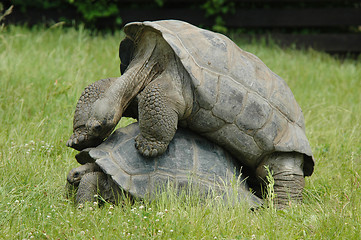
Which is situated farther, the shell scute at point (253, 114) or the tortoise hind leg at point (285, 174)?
the tortoise hind leg at point (285, 174)

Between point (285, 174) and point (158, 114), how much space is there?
1266 millimetres

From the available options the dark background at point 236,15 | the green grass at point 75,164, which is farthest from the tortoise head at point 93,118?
the dark background at point 236,15

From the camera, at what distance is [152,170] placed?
3613 millimetres

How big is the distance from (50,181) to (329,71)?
627 cm

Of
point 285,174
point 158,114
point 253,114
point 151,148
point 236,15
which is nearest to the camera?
point 158,114

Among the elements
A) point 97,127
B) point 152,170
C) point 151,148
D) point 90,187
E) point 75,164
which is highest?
point 97,127

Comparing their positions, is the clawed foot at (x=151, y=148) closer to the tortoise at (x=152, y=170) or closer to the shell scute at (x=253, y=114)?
the tortoise at (x=152, y=170)

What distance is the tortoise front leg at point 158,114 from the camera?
344 cm

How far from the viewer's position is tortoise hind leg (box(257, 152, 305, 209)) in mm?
3863

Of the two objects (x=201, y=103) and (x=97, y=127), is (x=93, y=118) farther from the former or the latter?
(x=201, y=103)

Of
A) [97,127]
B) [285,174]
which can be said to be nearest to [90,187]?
[97,127]

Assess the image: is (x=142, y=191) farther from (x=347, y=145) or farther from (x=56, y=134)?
(x=347, y=145)

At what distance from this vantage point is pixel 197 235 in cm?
298

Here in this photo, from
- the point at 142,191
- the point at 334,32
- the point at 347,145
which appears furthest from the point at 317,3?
the point at 142,191
